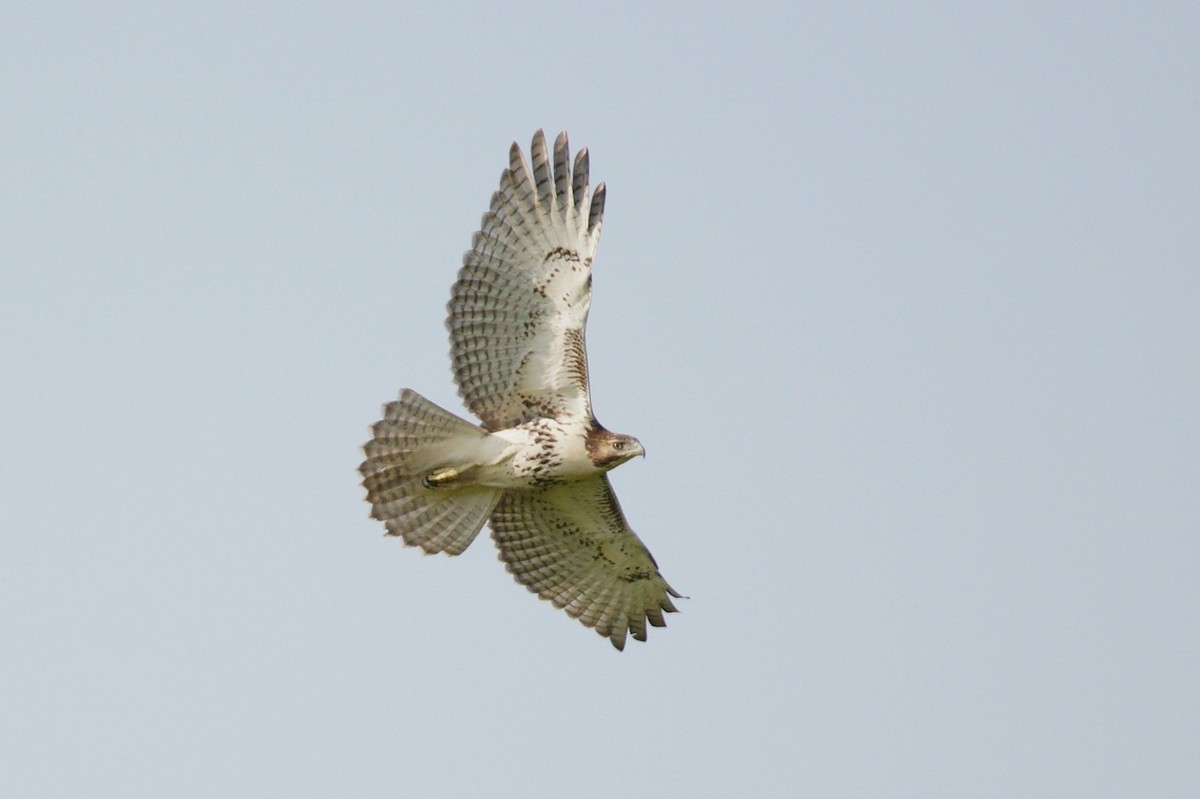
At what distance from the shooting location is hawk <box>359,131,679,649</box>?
607 inches

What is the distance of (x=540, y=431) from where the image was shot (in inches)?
616

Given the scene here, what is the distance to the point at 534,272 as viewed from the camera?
15414 millimetres

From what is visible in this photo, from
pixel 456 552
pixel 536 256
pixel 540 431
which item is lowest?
pixel 456 552

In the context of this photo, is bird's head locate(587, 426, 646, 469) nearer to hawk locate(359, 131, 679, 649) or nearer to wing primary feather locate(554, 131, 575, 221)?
hawk locate(359, 131, 679, 649)

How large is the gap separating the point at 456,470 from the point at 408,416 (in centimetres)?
62

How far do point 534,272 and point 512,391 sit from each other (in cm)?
104

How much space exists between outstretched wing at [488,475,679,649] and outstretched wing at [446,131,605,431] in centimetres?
150

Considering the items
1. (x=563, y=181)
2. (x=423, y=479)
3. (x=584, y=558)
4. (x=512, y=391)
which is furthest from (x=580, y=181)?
(x=584, y=558)

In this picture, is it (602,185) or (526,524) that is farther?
(526,524)

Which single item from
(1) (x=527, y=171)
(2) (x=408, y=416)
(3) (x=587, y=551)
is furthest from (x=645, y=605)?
(1) (x=527, y=171)

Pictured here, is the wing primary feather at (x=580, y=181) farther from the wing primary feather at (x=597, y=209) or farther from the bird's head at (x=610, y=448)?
the bird's head at (x=610, y=448)

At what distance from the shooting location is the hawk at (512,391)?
50.6ft

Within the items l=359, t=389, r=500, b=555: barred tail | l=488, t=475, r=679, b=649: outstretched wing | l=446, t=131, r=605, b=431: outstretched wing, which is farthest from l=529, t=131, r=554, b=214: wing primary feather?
l=488, t=475, r=679, b=649: outstretched wing

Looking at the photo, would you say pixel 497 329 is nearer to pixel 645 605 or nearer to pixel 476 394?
pixel 476 394
